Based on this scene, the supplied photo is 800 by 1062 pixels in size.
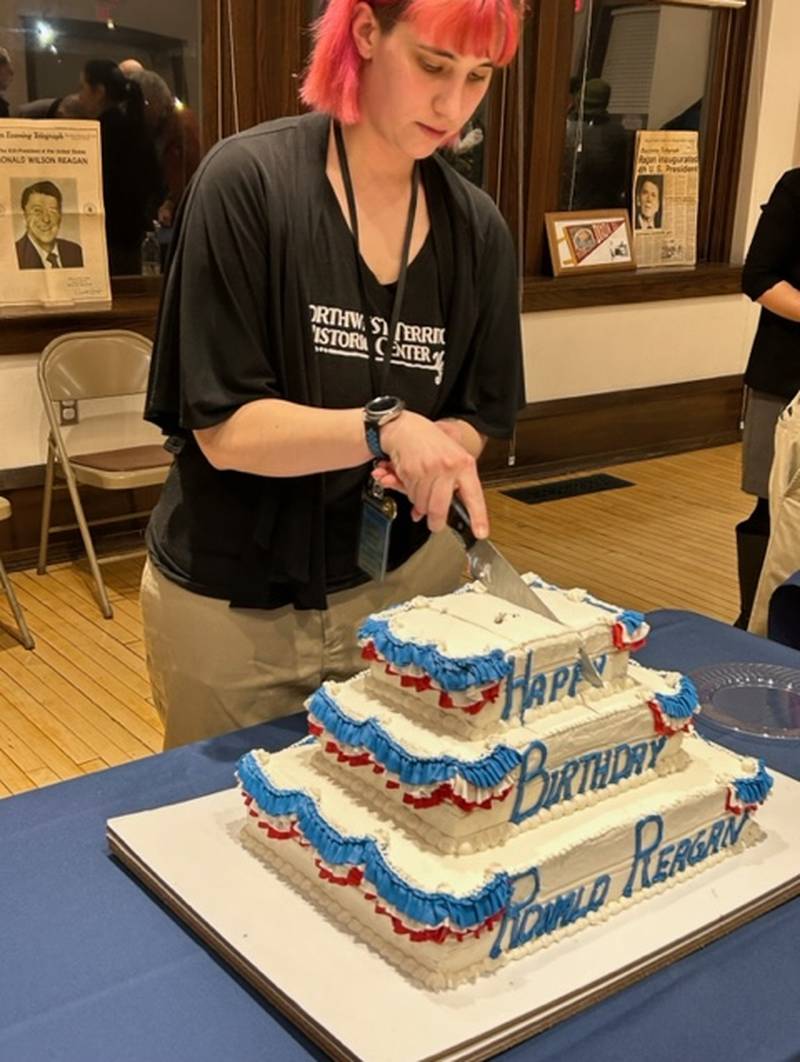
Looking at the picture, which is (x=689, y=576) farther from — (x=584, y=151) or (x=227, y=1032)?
(x=227, y=1032)

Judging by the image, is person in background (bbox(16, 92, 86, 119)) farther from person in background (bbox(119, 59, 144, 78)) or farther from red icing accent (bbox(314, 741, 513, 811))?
red icing accent (bbox(314, 741, 513, 811))

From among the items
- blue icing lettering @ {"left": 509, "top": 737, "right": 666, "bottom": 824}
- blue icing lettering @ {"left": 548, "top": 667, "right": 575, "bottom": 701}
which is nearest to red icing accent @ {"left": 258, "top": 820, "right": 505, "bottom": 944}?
blue icing lettering @ {"left": 509, "top": 737, "right": 666, "bottom": 824}

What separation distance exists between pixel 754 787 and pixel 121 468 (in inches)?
124

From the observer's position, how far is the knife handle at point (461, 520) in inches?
49.4

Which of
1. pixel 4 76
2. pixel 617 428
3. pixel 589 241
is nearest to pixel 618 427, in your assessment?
pixel 617 428

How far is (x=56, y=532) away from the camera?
443 centimetres

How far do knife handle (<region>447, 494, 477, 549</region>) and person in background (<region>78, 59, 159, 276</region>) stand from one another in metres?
3.61

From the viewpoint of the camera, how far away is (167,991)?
102cm

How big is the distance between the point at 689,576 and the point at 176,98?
8.77ft

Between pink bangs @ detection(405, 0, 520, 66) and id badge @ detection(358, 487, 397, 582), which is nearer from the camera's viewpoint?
pink bangs @ detection(405, 0, 520, 66)

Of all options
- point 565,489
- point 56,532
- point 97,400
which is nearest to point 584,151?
point 565,489

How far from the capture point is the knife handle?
4.12ft

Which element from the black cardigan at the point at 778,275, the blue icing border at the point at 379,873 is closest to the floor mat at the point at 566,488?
the black cardigan at the point at 778,275

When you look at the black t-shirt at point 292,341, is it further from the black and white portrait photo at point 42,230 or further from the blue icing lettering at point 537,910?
the black and white portrait photo at point 42,230
